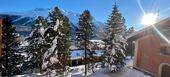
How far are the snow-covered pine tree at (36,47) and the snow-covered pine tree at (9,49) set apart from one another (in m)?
2.55

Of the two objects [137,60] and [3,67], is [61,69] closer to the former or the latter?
[3,67]

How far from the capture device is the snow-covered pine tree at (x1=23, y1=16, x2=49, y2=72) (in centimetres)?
2839

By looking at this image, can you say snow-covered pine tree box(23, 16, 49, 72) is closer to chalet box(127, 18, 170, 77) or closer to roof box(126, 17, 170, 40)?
roof box(126, 17, 170, 40)

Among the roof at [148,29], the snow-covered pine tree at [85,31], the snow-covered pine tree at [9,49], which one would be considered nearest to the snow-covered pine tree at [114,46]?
the snow-covered pine tree at [85,31]

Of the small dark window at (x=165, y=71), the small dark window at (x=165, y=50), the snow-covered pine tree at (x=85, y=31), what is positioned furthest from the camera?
the snow-covered pine tree at (x=85, y=31)

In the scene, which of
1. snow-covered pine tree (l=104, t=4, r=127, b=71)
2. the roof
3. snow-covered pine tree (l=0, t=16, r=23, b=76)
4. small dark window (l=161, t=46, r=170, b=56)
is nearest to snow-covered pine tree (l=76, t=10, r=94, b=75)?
snow-covered pine tree (l=104, t=4, r=127, b=71)

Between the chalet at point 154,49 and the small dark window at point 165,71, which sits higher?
the chalet at point 154,49

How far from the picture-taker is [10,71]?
89.4ft

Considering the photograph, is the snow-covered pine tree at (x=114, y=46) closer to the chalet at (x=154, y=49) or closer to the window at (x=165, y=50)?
the chalet at (x=154, y=49)

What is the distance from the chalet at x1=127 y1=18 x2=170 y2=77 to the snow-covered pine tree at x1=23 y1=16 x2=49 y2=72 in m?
13.5

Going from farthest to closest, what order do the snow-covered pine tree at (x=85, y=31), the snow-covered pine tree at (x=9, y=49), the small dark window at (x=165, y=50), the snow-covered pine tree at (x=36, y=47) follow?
the snow-covered pine tree at (x=85, y=31), the snow-covered pine tree at (x=36, y=47), the snow-covered pine tree at (x=9, y=49), the small dark window at (x=165, y=50)

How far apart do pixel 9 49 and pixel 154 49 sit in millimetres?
18731

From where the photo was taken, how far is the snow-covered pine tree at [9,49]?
2677cm

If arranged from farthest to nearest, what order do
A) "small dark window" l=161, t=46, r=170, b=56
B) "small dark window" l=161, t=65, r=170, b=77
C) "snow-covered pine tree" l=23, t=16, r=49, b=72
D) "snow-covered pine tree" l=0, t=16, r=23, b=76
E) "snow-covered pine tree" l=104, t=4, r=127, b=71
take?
"snow-covered pine tree" l=23, t=16, r=49, b=72 → "snow-covered pine tree" l=104, t=4, r=127, b=71 → "snow-covered pine tree" l=0, t=16, r=23, b=76 → "small dark window" l=161, t=65, r=170, b=77 → "small dark window" l=161, t=46, r=170, b=56
